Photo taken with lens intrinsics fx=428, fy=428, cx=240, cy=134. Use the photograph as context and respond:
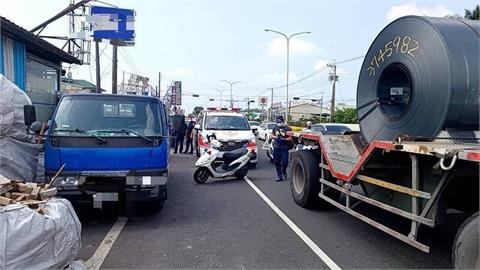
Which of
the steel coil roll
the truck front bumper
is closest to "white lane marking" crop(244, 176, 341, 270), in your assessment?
the steel coil roll

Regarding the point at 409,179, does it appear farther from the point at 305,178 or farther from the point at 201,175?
the point at 201,175

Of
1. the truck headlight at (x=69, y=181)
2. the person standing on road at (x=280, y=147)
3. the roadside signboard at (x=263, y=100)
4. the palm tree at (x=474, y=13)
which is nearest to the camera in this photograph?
the truck headlight at (x=69, y=181)

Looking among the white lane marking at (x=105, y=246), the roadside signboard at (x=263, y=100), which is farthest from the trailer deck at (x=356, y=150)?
the roadside signboard at (x=263, y=100)

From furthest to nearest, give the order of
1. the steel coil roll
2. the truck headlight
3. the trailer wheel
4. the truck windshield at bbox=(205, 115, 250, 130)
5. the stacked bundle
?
1. the truck windshield at bbox=(205, 115, 250, 130)
2. the trailer wheel
3. the truck headlight
4. the steel coil roll
5. the stacked bundle

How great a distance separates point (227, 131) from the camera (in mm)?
13438

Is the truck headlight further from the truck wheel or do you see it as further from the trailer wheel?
the truck wheel

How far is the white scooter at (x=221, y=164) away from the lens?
10.6 m

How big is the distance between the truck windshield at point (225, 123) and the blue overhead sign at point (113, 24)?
810 centimetres

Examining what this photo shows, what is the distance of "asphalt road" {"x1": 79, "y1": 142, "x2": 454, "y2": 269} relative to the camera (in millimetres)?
4844

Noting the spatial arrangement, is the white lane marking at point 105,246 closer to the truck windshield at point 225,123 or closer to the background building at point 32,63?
the background building at point 32,63

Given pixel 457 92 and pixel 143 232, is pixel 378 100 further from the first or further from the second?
pixel 143 232

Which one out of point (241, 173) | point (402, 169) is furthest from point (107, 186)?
point (241, 173)

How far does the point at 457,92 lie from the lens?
4590 millimetres

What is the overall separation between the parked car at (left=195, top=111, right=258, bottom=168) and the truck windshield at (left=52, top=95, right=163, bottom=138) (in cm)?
571
